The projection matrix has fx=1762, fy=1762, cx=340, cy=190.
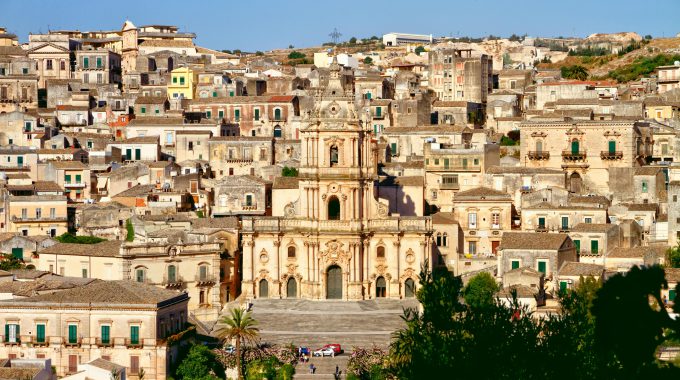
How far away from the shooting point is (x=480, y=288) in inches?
3113

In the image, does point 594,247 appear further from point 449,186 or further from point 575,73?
point 575,73

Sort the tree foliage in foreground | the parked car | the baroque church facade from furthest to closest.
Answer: the baroque church facade, the parked car, the tree foliage in foreground

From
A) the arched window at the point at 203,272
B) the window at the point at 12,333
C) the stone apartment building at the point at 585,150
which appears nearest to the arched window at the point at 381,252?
the arched window at the point at 203,272

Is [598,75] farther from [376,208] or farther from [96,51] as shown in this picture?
[376,208]

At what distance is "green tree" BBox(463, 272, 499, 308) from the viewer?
3044 inches

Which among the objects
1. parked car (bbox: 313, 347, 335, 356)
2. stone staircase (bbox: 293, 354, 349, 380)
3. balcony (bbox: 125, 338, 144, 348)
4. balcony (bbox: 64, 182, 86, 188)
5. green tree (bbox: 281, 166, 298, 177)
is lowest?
stone staircase (bbox: 293, 354, 349, 380)

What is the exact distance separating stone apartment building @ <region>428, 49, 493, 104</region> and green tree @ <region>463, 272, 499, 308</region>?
1725 inches

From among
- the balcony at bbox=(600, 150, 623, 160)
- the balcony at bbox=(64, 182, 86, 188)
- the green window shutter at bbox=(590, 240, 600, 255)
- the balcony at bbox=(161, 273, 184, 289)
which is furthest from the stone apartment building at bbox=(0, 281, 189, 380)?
the balcony at bbox=(600, 150, 623, 160)

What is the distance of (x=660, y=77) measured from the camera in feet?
422

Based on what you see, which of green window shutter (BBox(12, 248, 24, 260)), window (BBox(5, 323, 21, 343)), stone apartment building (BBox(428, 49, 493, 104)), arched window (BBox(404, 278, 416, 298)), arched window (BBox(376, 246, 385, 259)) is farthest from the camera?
stone apartment building (BBox(428, 49, 493, 104))

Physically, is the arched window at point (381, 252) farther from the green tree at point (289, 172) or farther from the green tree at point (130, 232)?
the green tree at point (130, 232)

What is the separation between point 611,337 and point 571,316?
16.1 metres

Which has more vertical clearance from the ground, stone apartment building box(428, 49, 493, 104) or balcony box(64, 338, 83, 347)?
stone apartment building box(428, 49, 493, 104)

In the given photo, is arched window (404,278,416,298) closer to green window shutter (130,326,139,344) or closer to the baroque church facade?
the baroque church facade
